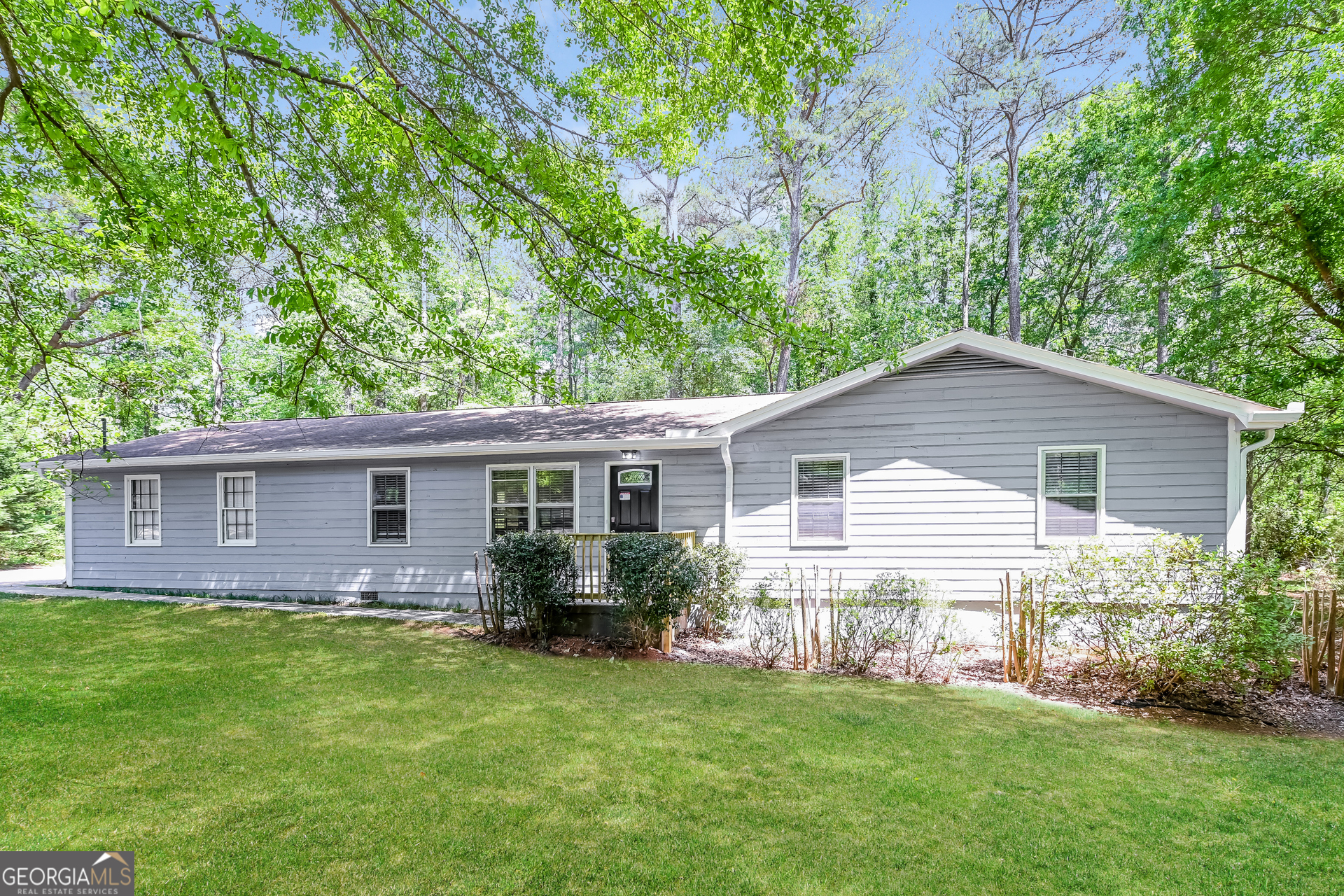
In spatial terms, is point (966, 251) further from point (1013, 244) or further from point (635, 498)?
point (635, 498)

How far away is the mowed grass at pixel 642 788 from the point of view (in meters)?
2.89

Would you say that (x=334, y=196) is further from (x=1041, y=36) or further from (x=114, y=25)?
(x=1041, y=36)

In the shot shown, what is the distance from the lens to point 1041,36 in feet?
56.2

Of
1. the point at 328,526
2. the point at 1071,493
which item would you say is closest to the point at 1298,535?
the point at 1071,493

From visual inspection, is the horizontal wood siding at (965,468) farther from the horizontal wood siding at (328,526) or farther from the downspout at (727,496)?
the horizontal wood siding at (328,526)

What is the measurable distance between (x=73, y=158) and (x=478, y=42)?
3286mm

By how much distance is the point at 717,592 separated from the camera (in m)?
7.59

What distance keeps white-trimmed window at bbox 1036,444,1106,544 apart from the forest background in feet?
12.4

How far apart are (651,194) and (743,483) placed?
629 inches

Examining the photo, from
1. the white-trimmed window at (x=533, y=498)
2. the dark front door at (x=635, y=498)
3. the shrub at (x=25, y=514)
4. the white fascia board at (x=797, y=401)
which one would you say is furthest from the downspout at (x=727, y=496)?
the shrub at (x=25, y=514)

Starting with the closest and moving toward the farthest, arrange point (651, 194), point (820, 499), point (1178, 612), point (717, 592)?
point (1178, 612), point (717, 592), point (820, 499), point (651, 194)

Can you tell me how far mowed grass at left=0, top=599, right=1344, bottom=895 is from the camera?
2.89 meters

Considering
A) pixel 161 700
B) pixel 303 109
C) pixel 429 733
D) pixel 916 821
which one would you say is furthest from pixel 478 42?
pixel 916 821

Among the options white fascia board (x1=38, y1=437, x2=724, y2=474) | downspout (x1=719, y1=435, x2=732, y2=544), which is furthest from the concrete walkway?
downspout (x1=719, y1=435, x2=732, y2=544)
